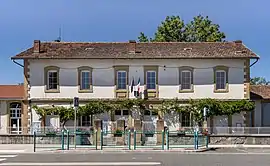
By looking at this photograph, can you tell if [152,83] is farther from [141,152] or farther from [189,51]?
[141,152]

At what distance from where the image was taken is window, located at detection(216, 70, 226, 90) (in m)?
38.0

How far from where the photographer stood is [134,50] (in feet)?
127

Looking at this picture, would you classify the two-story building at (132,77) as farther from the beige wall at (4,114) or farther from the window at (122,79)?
the beige wall at (4,114)

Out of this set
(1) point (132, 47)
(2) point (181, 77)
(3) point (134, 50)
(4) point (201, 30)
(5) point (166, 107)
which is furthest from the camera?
(4) point (201, 30)

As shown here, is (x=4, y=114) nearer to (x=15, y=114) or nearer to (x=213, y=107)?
(x=15, y=114)

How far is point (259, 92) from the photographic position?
144 feet

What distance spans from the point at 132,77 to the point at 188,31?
20.2 m

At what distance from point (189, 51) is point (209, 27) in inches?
707

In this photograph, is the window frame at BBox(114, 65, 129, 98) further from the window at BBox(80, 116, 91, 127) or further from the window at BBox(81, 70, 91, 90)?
the window at BBox(80, 116, 91, 127)

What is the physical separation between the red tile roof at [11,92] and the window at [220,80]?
1562 cm

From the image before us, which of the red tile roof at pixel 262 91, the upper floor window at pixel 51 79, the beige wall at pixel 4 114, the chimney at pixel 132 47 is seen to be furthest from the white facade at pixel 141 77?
the red tile roof at pixel 262 91

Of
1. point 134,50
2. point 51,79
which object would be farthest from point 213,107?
point 51,79

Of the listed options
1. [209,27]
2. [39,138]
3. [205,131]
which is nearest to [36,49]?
[39,138]

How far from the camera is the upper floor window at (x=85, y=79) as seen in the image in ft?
125
